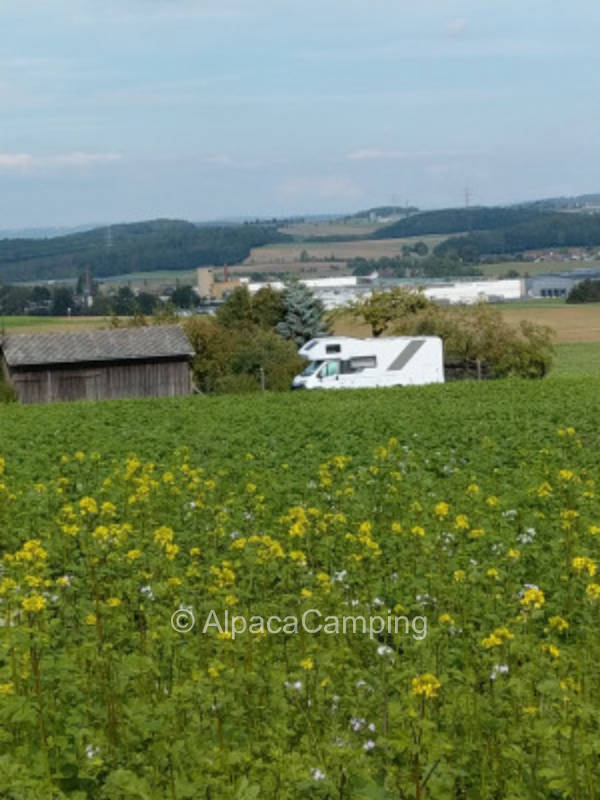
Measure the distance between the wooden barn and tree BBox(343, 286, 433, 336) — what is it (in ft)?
51.5

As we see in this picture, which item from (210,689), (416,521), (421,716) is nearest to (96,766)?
(210,689)

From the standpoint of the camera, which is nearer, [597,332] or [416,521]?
[416,521]

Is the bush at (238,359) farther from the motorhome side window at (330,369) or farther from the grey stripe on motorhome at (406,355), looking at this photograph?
Answer: the grey stripe on motorhome at (406,355)

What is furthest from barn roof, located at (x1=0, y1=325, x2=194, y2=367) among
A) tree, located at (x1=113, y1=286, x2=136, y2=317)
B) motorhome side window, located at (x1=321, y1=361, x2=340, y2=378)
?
tree, located at (x1=113, y1=286, x2=136, y2=317)

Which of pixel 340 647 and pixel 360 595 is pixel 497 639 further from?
pixel 360 595

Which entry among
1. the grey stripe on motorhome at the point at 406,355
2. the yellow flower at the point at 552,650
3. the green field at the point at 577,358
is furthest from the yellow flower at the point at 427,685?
the green field at the point at 577,358

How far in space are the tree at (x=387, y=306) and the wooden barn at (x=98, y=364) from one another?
51.5 feet

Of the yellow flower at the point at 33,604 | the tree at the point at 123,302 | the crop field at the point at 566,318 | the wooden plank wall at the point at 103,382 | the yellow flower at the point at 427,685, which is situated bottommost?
the crop field at the point at 566,318

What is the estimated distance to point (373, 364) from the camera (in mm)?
43469

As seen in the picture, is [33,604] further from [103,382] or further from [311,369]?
[103,382]

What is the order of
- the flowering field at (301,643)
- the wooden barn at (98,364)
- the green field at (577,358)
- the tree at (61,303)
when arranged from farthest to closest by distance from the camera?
the tree at (61,303)
the green field at (577,358)
the wooden barn at (98,364)
the flowering field at (301,643)

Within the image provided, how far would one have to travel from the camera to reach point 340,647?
303 inches

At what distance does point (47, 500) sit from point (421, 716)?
7756 millimetres

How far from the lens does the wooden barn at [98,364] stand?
143 feet
